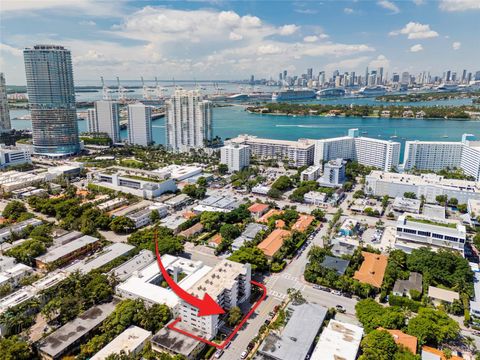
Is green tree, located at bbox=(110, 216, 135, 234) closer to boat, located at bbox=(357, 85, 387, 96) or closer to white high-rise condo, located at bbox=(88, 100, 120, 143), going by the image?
white high-rise condo, located at bbox=(88, 100, 120, 143)

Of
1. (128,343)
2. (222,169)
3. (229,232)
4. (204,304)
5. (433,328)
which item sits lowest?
(128,343)

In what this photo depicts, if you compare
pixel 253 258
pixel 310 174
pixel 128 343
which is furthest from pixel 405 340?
pixel 310 174

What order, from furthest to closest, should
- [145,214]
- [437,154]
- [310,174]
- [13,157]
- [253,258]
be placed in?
[13,157]
[437,154]
[310,174]
[145,214]
[253,258]

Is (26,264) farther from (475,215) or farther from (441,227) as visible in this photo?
(475,215)

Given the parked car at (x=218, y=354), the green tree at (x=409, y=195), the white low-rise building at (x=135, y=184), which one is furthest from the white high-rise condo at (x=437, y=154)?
the parked car at (x=218, y=354)

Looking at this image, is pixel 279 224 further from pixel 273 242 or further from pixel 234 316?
pixel 234 316
